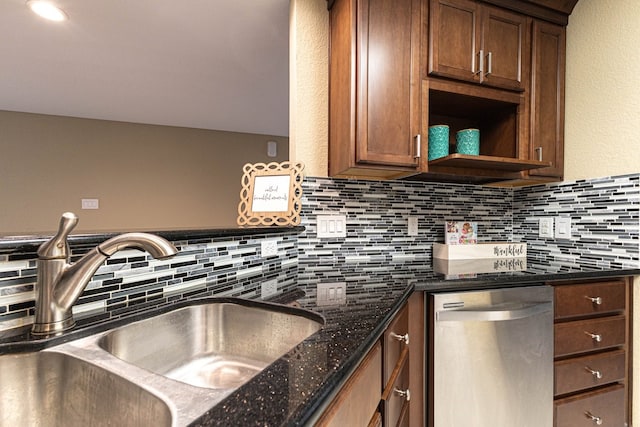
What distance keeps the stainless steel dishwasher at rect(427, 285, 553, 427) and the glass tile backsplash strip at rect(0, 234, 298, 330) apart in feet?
2.01

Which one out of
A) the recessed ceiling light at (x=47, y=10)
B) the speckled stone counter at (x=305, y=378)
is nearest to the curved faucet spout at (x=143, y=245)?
the speckled stone counter at (x=305, y=378)

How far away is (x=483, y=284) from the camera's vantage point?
1.13m

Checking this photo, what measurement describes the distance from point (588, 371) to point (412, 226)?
95cm

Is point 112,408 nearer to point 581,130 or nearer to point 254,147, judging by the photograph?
point 581,130

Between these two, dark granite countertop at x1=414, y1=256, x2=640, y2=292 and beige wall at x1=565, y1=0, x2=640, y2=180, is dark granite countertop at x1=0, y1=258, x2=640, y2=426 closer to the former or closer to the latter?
dark granite countertop at x1=414, y1=256, x2=640, y2=292

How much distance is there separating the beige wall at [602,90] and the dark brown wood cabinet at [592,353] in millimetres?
598

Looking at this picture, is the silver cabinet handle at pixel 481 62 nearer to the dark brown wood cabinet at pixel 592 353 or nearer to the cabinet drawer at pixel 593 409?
the dark brown wood cabinet at pixel 592 353

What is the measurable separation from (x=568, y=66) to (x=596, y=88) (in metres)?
0.21

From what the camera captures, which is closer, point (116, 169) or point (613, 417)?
point (613, 417)

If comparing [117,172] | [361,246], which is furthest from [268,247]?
[117,172]

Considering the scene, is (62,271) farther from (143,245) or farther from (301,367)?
(301,367)

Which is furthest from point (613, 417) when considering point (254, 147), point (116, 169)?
point (116, 169)

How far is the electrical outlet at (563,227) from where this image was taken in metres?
1.63

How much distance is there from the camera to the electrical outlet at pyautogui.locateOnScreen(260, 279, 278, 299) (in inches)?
36.4
